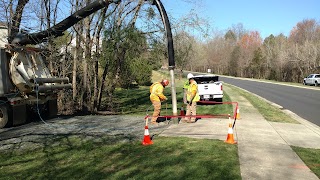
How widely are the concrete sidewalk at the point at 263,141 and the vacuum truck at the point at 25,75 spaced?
4.67 meters

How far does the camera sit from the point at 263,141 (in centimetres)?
937

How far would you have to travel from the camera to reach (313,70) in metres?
58.8

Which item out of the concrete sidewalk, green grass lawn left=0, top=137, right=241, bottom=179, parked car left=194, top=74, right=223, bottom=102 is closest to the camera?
green grass lawn left=0, top=137, right=241, bottom=179

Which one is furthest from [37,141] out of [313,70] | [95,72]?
[313,70]

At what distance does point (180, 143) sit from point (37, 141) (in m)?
3.82

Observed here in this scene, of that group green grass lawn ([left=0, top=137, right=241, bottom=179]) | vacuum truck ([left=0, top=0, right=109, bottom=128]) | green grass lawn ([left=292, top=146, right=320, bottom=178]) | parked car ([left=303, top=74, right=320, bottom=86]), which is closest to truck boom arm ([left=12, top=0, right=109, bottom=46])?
vacuum truck ([left=0, top=0, right=109, bottom=128])

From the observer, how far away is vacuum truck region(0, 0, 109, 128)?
10.8 m

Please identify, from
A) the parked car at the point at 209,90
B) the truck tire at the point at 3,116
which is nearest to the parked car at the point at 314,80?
the parked car at the point at 209,90

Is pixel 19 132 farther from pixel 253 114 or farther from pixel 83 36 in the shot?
pixel 253 114

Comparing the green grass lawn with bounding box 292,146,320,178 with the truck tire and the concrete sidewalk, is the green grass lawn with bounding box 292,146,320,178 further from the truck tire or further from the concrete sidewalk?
→ the truck tire

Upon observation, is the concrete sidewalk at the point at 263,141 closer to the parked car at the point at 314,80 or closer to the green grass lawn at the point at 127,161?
the green grass lawn at the point at 127,161

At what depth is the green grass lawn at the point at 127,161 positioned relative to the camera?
620cm

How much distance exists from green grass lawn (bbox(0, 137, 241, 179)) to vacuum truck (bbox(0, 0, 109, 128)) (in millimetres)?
3669

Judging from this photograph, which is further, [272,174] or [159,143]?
[159,143]
